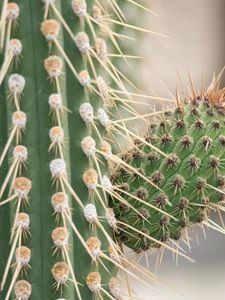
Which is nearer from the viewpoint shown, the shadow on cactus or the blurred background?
the shadow on cactus

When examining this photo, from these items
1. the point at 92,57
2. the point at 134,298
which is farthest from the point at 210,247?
the point at 92,57

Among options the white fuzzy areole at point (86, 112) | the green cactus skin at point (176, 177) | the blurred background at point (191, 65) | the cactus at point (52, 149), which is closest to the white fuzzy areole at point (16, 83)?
the cactus at point (52, 149)

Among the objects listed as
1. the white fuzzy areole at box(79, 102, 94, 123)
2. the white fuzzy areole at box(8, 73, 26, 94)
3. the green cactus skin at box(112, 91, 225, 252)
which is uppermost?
the white fuzzy areole at box(8, 73, 26, 94)

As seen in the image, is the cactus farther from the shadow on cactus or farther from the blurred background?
the blurred background

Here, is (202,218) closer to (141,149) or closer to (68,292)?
(141,149)

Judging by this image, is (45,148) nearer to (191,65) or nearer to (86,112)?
(86,112)

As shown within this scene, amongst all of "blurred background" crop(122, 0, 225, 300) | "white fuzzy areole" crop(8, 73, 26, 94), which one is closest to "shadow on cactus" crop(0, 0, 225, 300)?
"white fuzzy areole" crop(8, 73, 26, 94)

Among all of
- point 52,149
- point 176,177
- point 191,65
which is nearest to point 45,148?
point 52,149
